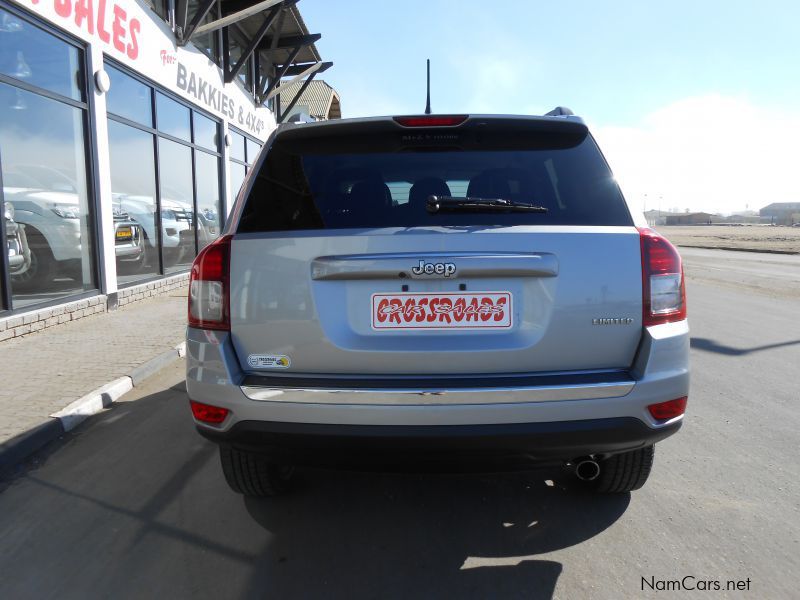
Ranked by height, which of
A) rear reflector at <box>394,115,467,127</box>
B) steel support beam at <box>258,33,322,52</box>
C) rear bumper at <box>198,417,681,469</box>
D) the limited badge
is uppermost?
steel support beam at <box>258,33,322,52</box>

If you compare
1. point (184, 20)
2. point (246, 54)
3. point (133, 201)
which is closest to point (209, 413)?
point (133, 201)

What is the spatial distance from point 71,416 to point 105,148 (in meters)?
5.32

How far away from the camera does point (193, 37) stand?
36.4ft

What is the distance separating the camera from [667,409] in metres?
2.15

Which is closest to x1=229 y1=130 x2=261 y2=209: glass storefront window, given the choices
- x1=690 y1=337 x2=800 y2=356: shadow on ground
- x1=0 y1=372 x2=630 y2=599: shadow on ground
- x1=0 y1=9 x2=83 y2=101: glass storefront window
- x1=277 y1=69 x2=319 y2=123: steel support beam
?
x1=277 y1=69 x2=319 y2=123: steel support beam

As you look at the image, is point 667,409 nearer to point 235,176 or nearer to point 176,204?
point 176,204

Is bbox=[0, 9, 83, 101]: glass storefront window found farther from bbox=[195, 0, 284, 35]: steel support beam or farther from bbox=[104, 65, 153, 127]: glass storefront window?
bbox=[195, 0, 284, 35]: steel support beam

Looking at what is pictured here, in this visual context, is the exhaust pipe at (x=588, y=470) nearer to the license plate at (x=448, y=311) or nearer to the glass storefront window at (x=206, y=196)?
the license plate at (x=448, y=311)

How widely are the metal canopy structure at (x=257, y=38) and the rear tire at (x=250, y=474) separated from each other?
10.0 m

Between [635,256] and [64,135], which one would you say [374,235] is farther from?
[64,135]

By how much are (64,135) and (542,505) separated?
7.48m

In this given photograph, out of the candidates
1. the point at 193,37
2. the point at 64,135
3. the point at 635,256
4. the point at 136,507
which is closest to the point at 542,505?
the point at 635,256

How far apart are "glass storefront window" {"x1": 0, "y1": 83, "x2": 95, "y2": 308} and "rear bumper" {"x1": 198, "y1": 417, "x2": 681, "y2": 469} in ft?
18.8

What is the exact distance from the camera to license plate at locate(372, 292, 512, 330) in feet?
6.66
